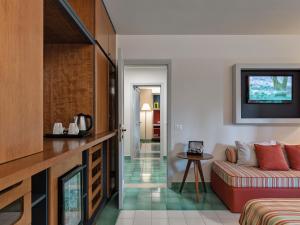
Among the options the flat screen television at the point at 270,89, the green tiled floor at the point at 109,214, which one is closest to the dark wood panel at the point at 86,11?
the green tiled floor at the point at 109,214

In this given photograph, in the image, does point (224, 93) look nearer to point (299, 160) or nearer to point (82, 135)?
point (299, 160)

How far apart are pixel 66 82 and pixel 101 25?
0.87 meters

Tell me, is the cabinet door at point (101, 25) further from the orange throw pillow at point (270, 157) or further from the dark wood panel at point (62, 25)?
the orange throw pillow at point (270, 157)

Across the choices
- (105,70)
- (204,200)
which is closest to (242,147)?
(204,200)

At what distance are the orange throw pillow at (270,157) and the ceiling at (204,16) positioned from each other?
6.35ft

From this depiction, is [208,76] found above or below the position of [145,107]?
above

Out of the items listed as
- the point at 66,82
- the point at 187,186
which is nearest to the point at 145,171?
the point at 187,186

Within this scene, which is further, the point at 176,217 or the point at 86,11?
the point at 176,217

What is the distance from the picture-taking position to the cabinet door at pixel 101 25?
2702 mm

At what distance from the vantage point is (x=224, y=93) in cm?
422

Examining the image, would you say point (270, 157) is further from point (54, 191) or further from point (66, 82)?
point (54, 191)

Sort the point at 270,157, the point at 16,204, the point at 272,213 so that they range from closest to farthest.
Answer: the point at 16,204
the point at 272,213
the point at 270,157

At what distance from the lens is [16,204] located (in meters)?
1.03

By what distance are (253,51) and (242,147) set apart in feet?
5.70
